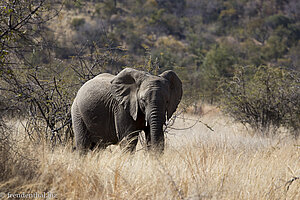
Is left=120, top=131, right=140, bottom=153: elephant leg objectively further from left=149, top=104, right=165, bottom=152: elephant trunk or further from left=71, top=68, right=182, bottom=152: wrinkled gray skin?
left=149, top=104, right=165, bottom=152: elephant trunk

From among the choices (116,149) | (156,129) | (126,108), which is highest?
(126,108)

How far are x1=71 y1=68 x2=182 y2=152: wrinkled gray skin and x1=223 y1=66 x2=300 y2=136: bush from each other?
5.45 m

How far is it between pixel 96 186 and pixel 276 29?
5422 centimetres

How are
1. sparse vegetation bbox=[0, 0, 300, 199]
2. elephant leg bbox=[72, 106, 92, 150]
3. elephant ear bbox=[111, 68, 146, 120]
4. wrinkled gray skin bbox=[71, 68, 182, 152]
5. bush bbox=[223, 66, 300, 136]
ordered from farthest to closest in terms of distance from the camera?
bush bbox=[223, 66, 300, 136], elephant leg bbox=[72, 106, 92, 150], elephant ear bbox=[111, 68, 146, 120], wrinkled gray skin bbox=[71, 68, 182, 152], sparse vegetation bbox=[0, 0, 300, 199]

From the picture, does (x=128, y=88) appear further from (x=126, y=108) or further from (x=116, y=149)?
(x=116, y=149)

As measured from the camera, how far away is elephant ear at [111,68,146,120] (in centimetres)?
607

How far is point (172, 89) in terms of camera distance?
251 inches

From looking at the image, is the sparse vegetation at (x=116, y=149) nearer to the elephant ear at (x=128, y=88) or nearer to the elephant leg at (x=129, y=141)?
the elephant leg at (x=129, y=141)

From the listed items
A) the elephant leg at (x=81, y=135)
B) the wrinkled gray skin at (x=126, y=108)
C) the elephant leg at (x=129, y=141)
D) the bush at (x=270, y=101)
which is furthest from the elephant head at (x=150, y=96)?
the bush at (x=270, y=101)

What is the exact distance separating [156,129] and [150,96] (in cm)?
50

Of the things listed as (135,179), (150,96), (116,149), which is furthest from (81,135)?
(135,179)

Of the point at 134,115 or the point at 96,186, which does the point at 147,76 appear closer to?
the point at 134,115

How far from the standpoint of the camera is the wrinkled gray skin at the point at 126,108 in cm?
570

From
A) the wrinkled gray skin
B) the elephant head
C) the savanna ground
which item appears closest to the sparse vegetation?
the savanna ground
